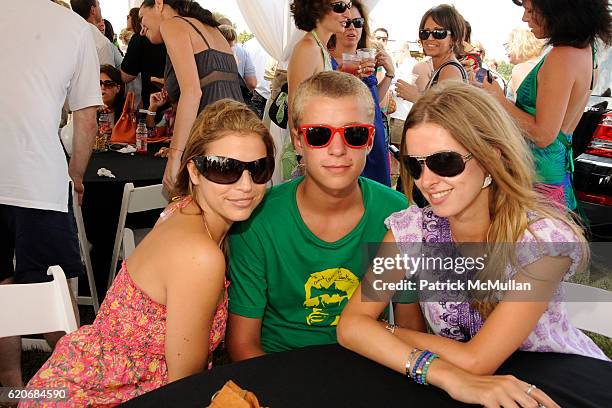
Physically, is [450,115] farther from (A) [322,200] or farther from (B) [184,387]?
(B) [184,387]

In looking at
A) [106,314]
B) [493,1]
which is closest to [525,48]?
[493,1]

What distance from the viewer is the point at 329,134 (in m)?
2.01

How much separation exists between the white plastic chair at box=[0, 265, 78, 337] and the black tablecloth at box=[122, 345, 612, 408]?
0.64 metres

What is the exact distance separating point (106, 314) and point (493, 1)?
36.3 ft

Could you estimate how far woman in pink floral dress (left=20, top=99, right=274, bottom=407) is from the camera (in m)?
1.73

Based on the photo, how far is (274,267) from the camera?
203cm

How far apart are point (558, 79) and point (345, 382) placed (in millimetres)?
1998

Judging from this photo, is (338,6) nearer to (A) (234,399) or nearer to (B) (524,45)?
(A) (234,399)

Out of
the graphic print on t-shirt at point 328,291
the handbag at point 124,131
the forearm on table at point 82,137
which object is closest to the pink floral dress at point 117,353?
the graphic print on t-shirt at point 328,291

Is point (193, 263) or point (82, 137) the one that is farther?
point (82, 137)

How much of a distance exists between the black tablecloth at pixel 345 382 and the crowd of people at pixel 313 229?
0.04 m

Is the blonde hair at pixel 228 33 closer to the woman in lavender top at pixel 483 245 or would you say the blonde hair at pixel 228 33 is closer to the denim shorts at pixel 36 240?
the denim shorts at pixel 36 240

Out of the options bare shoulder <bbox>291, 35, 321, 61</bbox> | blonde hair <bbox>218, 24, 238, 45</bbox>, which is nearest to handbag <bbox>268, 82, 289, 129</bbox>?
bare shoulder <bbox>291, 35, 321, 61</bbox>

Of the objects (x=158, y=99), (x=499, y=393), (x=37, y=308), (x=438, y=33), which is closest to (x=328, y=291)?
(x=499, y=393)
